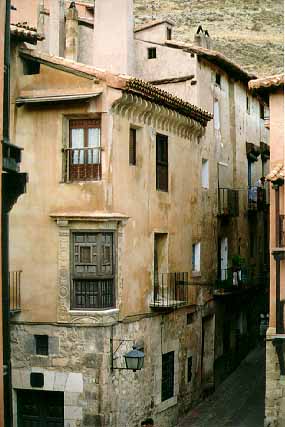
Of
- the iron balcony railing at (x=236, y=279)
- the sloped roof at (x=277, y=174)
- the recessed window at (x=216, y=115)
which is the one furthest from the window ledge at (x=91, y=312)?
the recessed window at (x=216, y=115)

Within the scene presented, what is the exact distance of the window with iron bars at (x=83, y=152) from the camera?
20098 millimetres

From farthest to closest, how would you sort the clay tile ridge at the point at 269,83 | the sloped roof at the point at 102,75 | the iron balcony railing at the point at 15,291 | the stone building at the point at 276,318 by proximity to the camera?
the iron balcony railing at the point at 15,291 → the clay tile ridge at the point at 269,83 → the sloped roof at the point at 102,75 → the stone building at the point at 276,318

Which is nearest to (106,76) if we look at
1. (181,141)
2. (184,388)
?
(181,141)

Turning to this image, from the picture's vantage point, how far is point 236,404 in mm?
25281

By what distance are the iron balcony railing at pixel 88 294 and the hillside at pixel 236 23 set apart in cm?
5178

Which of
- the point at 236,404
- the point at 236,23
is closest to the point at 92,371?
the point at 236,404

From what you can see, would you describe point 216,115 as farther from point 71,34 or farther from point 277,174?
point 277,174

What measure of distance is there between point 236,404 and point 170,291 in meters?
4.46

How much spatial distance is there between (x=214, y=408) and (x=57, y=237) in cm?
843

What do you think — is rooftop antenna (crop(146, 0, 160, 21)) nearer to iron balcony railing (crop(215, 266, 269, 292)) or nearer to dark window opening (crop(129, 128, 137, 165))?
iron balcony railing (crop(215, 266, 269, 292))

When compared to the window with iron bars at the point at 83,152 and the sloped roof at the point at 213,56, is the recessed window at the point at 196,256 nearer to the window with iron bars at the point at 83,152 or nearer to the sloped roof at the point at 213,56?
the sloped roof at the point at 213,56

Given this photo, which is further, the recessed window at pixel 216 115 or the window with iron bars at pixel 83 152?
the recessed window at pixel 216 115

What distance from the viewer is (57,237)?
65.7 feet

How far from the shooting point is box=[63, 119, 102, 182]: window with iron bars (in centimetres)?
2010
